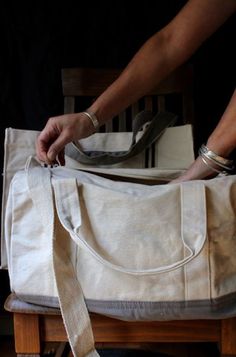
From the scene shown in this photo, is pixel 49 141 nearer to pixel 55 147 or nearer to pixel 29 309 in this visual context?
pixel 55 147

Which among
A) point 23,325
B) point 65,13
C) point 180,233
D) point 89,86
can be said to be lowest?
point 23,325

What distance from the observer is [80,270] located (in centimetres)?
57

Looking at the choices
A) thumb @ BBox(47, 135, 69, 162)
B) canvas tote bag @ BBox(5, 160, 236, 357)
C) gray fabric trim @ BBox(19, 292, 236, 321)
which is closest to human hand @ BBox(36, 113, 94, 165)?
thumb @ BBox(47, 135, 69, 162)

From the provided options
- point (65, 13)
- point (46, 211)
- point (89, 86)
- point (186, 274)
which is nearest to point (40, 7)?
point (65, 13)

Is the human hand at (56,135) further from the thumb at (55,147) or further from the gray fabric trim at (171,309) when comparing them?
the gray fabric trim at (171,309)

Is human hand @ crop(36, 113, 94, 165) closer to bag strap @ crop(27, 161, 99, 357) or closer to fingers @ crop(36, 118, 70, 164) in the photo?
fingers @ crop(36, 118, 70, 164)

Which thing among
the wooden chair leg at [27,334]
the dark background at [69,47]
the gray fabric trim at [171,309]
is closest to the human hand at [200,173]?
the gray fabric trim at [171,309]

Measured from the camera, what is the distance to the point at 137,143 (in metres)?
0.82

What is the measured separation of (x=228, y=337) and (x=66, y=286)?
0.22m

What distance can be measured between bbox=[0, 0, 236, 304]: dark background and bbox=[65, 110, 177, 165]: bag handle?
176 mm

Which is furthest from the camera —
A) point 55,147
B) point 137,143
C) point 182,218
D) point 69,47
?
point 69,47

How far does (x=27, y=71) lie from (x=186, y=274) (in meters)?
0.61

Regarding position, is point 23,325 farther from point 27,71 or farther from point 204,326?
point 27,71

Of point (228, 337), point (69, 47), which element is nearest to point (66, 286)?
point (228, 337)
